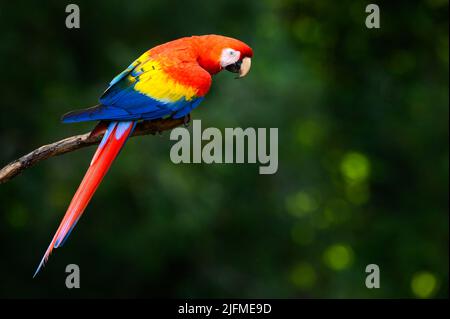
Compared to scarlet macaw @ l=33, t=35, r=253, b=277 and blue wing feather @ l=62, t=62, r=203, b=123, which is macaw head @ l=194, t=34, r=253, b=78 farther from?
blue wing feather @ l=62, t=62, r=203, b=123

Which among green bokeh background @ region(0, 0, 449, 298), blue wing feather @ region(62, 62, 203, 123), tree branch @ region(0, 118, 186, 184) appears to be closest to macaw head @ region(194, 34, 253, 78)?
blue wing feather @ region(62, 62, 203, 123)

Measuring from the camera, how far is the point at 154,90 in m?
3.13

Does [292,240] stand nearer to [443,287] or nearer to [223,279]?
[223,279]

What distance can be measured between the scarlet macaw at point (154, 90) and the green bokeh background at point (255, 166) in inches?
110

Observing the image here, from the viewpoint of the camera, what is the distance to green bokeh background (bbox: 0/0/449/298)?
631 cm

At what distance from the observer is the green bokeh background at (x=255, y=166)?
631 cm

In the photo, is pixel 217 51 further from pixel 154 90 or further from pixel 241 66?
pixel 154 90

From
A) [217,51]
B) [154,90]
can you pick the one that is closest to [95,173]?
[154,90]

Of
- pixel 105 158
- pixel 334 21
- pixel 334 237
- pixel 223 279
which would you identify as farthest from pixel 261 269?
pixel 105 158

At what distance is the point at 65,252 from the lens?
6.65 m

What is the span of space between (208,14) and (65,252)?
2706mm

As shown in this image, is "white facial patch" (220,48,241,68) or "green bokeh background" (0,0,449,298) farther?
"green bokeh background" (0,0,449,298)

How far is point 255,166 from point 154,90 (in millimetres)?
4088

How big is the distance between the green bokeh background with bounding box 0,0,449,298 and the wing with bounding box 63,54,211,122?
9.41 feet
